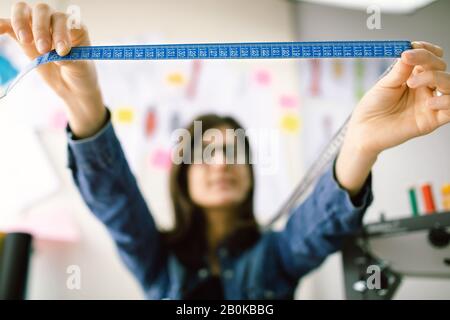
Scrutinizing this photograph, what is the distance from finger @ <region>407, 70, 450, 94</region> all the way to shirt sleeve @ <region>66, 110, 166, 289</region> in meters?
0.49

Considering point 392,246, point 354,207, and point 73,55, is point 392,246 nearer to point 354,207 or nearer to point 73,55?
point 354,207

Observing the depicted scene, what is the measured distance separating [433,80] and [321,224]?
0.36 m

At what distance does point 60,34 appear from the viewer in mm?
481

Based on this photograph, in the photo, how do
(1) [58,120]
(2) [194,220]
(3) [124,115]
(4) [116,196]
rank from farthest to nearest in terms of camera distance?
(3) [124,115] → (1) [58,120] → (2) [194,220] → (4) [116,196]

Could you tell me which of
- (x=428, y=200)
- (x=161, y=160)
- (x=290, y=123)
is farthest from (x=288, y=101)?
(x=428, y=200)

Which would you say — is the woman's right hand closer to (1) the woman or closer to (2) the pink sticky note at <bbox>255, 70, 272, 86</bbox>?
(1) the woman

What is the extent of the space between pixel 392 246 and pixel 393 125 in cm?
47

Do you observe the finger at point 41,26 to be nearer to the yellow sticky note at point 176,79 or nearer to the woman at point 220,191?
the woman at point 220,191

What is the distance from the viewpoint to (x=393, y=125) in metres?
0.53

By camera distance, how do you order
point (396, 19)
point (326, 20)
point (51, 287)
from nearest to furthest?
point (51, 287) → point (396, 19) → point (326, 20)

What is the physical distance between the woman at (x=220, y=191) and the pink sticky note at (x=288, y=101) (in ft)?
1.42

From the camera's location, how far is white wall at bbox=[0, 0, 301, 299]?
120cm

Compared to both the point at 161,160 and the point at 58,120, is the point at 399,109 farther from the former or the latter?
the point at 58,120
